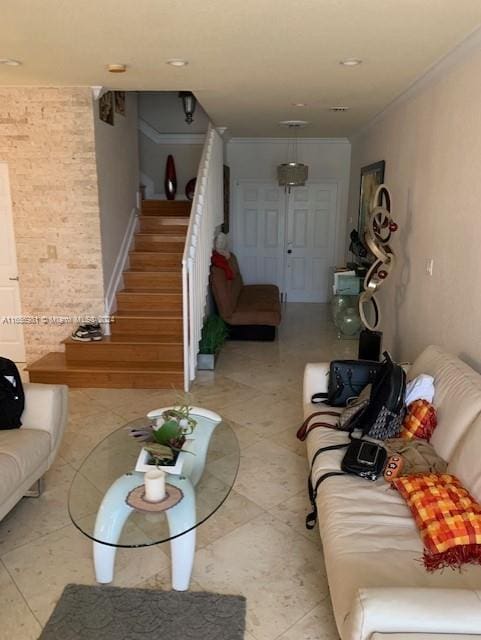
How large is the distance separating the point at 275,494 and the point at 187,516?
108 centimetres

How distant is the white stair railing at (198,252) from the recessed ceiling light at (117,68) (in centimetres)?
139

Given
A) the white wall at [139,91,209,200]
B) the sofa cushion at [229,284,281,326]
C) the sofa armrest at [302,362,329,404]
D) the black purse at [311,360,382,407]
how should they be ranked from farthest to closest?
the white wall at [139,91,209,200] < the sofa cushion at [229,284,281,326] < the sofa armrest at [302,362,329,404] < the black purse at [311,360,382,407]

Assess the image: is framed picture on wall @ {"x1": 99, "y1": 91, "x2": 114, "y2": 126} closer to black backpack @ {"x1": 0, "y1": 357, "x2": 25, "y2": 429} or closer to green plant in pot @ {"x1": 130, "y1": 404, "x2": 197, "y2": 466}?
black backpack @ {"x1": 0, "y1": 357, "x2": 25, "y2": 429}

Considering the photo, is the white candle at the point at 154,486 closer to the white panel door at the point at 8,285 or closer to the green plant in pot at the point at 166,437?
the green plant in pot at the point at 166,437

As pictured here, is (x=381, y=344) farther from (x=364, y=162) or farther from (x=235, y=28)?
(x=235, y=28)

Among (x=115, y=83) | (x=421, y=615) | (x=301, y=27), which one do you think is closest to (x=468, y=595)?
(x=421, y=615)

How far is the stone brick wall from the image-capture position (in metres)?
4.39

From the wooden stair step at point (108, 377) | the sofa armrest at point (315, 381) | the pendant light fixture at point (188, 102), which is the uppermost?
the pendant light fixture at point (188, 102)

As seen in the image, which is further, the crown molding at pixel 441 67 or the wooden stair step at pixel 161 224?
the wooden stair step at pixel 161 224

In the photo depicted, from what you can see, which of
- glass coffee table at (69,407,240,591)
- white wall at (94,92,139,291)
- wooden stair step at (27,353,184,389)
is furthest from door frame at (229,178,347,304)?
glass coffee table at (69,407,240,591)

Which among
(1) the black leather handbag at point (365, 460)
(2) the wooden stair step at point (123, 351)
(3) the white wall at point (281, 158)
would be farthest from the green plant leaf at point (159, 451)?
(3) the white wall at point (281, 158)

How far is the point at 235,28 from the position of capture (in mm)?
2639

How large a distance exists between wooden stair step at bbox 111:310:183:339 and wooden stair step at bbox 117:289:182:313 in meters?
0.22

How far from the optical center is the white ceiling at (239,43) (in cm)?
239
